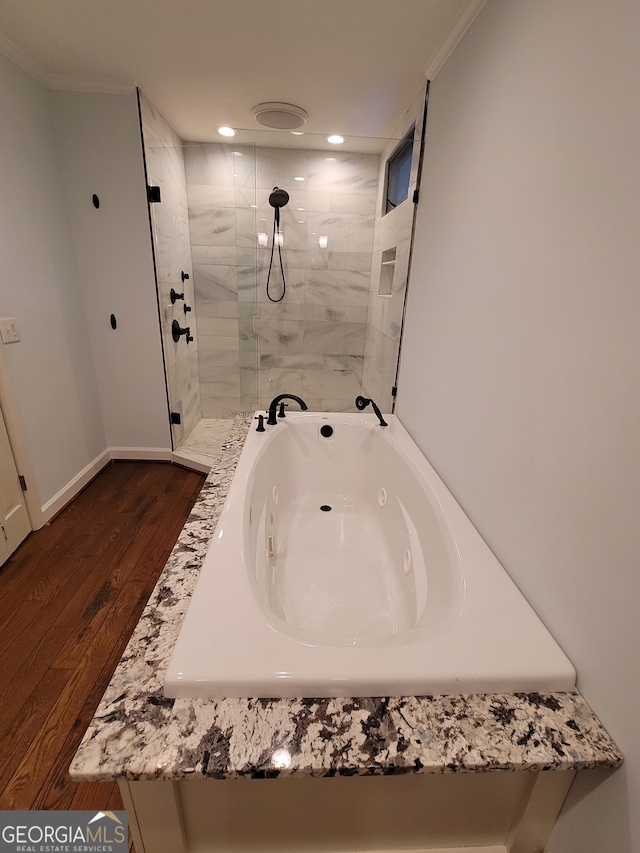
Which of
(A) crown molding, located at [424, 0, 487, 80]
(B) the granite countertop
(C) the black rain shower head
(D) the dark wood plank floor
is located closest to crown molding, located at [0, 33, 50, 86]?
(C) the black rain shower head

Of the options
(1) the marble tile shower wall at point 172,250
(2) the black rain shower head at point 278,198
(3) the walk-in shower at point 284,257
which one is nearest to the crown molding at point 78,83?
(1) the marble tile shower wall at point 172,250

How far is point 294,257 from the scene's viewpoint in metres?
3.00

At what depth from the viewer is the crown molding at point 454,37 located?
4.34ft

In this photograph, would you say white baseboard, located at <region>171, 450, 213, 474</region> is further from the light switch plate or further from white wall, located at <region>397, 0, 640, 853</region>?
white wall, located at <region>397, 0, 640, 853</region>

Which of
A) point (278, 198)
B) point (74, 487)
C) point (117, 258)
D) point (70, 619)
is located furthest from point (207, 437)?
point (278, 198)

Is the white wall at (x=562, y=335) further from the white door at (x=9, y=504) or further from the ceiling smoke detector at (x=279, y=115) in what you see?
the white door at (x=9, y=504)

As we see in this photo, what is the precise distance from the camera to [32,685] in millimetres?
1326

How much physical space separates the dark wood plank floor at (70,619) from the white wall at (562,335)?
4.40ft

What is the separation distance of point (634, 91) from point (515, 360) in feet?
1.90

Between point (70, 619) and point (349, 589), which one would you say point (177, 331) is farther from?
point (349, 589)

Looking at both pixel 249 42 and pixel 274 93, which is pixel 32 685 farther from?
pixel 274 93

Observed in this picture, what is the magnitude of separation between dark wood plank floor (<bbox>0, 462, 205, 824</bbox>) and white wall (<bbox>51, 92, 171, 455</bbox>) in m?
0.59

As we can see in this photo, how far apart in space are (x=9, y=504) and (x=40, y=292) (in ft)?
3.91

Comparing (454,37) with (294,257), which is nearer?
(454,37)
